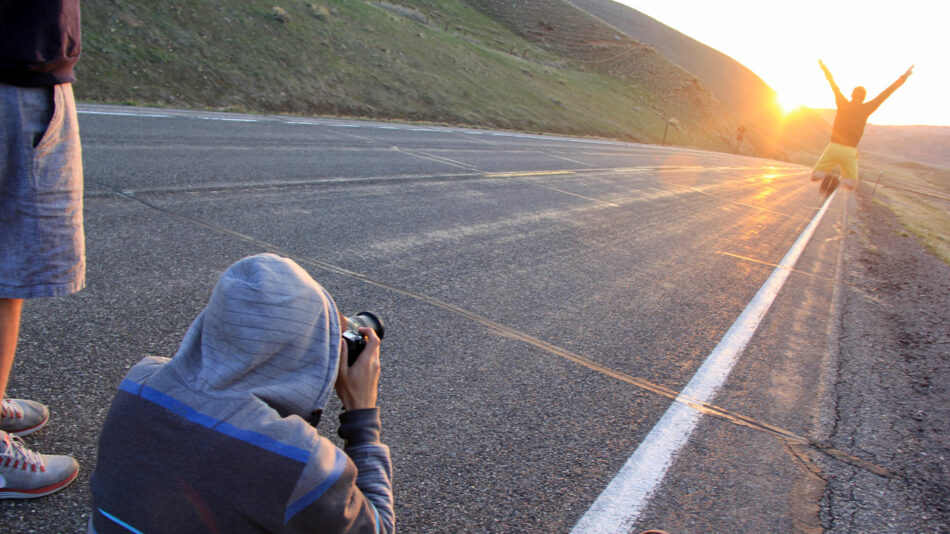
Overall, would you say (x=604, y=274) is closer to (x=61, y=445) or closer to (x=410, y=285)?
(x=410, y=285)

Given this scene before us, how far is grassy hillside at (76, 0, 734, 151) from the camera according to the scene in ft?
46.2

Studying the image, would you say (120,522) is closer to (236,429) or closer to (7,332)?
(236,429)

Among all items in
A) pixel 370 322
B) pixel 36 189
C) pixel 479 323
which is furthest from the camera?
pixel 479 323

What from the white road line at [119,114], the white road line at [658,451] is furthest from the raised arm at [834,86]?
the white road line at [119,114]

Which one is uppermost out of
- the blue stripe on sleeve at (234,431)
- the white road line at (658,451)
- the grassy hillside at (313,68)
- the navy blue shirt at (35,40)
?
the grassy hillside at (313,68)

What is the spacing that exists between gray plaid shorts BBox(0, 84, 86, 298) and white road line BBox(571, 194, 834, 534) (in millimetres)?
1994

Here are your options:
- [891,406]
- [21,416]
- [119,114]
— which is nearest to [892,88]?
[891,406]

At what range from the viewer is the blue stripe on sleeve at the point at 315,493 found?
1.32 m

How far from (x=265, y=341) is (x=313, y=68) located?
19541 mm

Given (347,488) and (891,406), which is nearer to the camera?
(347,488)

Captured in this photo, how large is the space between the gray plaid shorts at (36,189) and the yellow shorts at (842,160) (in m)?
12.2

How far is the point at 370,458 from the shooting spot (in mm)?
1631

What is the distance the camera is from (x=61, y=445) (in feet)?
7.57

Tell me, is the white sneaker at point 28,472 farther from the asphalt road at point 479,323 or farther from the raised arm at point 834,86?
the raised arm at point 834,86
